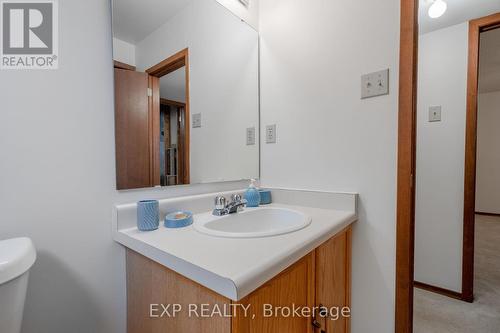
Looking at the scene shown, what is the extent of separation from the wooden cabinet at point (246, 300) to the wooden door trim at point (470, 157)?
4.29ft

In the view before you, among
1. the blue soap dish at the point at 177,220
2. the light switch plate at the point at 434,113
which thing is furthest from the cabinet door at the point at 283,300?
the light switch plate at the point at 434,113

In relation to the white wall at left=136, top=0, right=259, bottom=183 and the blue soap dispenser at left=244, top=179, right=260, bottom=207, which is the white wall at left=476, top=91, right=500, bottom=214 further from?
the blue soap dispenser at left=244, top=179, right=260, bottom=207

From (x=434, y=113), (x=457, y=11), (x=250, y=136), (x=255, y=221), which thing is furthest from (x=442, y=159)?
(x=255, y=221)

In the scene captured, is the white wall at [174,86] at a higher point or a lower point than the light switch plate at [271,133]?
higher

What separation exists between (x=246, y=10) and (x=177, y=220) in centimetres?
124

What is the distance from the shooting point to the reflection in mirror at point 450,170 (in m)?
1.54

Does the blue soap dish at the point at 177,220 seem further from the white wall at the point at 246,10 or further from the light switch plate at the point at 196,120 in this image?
the white wall at the point at 246,10

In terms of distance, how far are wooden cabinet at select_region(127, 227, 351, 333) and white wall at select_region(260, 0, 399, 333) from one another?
167 millimetres

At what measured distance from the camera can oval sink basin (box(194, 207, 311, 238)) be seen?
916 millimetres

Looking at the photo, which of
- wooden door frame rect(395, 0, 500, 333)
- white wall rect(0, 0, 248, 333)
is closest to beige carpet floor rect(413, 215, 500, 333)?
wooden door frame rect(395, 0, 500, 333)

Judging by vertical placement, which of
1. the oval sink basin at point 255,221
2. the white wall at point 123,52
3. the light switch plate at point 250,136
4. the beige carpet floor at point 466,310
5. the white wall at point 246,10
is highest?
the white wall at point 246,10

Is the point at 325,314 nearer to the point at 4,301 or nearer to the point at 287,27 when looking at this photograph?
the point at 4,301

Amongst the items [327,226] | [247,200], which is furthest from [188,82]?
[327,226]

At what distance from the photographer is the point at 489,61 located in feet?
9.38
